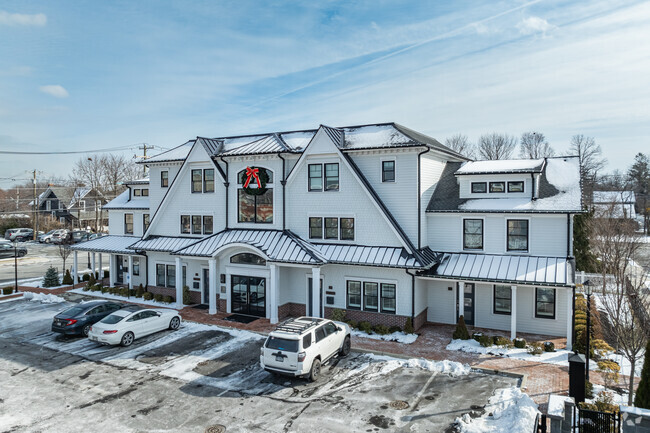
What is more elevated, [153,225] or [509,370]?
[153,225]

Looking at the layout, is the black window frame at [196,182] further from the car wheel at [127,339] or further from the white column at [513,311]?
the white column at [513,311]

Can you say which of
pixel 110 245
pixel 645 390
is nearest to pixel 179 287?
pixel 110 245

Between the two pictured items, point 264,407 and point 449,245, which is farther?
point 449,245

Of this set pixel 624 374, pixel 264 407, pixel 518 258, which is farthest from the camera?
pixel 518 258

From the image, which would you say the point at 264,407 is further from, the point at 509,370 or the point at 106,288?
the point at 106,288

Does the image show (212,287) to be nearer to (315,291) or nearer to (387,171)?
(315,291)

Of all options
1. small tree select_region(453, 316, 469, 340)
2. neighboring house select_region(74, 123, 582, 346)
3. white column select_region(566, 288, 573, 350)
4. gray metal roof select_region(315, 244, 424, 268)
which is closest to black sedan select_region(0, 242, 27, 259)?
neighboring house select_region(74, 123, 582, 346)

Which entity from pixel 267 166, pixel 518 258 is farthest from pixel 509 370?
pixel 267 166
